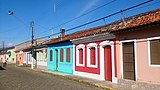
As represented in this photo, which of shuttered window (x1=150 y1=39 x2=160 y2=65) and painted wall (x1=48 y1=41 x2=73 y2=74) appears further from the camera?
painted wall (x1=48 y1=41 x2=73 y2=74)

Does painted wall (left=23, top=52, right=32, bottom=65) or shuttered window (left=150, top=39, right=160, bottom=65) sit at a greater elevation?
shuttered window (left=150, top=39, right=160, bottom=65)

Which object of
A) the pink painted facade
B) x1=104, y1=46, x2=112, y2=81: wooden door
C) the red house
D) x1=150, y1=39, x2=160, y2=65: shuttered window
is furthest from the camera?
x1=104, y1=46, x2=112, y2=81: wooden door

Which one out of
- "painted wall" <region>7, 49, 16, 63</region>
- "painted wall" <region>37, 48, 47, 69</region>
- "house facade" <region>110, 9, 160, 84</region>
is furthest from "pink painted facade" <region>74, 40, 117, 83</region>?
"painted wall" <region>7, 49, 16, 63</region>

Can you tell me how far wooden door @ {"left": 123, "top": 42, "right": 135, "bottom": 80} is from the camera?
12.7m

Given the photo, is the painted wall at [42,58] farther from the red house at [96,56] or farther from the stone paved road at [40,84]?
the stone paved road at [40,84]

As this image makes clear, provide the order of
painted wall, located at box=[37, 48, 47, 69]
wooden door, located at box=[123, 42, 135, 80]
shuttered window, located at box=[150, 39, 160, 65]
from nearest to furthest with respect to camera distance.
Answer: shuttered window, located at box=[150, 39, 160, 65] < wooden door, located at box=[123, 42, 135, 80] < painted wall, located at box=[37, 48, 47, 69]

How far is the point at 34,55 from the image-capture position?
34406 mm

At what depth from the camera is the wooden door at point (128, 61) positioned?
12732 mm

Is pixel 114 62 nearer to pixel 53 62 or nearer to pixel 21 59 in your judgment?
pixel 53 62

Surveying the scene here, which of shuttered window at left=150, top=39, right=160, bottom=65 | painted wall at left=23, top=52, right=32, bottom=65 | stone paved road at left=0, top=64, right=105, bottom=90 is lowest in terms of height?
stone paved road at left=0, top=64, right=105, bottom=90

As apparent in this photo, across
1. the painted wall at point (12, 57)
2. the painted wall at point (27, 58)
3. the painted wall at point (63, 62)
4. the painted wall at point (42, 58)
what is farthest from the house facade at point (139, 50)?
the painted wall at point (12, 57)

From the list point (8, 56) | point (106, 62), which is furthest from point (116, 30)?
point (8, 56)

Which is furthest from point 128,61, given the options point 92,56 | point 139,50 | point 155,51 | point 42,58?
point 42,58

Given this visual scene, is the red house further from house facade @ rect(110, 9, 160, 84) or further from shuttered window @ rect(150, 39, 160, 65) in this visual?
shuttered window @ rect(150, 39, 160, 65)
